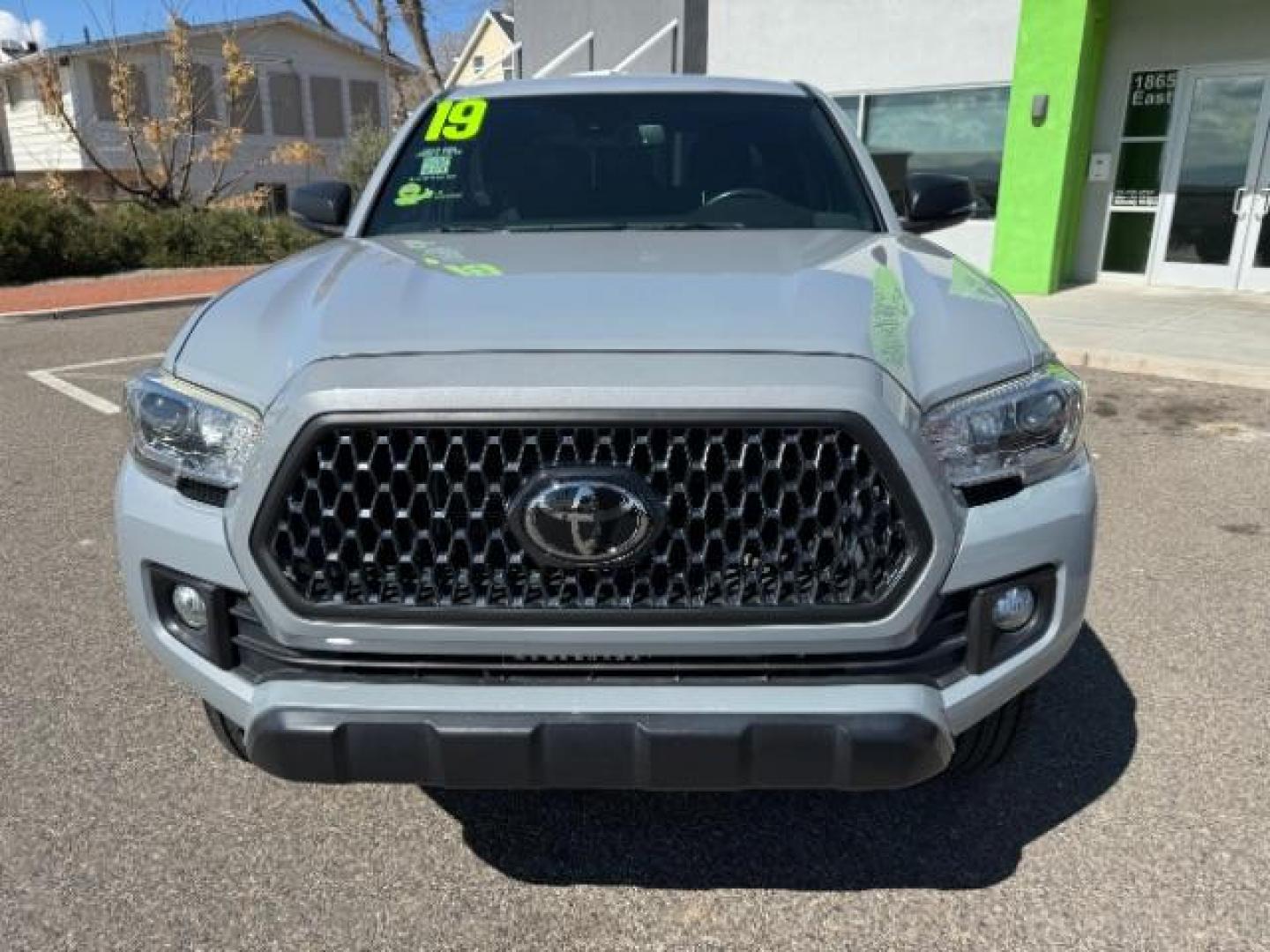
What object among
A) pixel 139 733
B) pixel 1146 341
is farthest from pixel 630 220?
pixel 1146 341

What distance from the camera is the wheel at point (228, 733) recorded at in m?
2.33

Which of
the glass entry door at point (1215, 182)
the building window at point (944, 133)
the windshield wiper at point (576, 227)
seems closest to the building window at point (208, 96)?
the building window at point (944, 133)

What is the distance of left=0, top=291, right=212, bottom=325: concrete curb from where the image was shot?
11.0 meters

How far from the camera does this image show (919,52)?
44.1 ft

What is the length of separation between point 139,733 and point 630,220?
207 cm

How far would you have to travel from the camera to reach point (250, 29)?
28844 millimetres

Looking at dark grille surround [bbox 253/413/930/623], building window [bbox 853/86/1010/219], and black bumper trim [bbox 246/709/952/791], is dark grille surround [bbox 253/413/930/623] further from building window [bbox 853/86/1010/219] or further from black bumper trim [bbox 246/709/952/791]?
building window [bbox 853/86/1010/219]

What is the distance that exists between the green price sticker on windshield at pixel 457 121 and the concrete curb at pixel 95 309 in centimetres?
817

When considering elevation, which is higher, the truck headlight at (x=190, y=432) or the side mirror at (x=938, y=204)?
the side mirror at (x=938, y=204)

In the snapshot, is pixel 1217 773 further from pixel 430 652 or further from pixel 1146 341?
pixel 1146 341

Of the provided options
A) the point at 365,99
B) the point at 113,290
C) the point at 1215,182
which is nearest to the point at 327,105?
the point at 365,99

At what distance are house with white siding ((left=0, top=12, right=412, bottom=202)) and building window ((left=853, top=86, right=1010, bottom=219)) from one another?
49.6ft

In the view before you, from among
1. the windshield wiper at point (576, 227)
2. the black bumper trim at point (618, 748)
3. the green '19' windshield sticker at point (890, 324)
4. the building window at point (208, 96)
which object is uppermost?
the building window at point (208, 96)

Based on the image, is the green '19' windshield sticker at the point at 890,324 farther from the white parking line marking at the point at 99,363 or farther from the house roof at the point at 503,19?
the house roof at the point at 503,19
